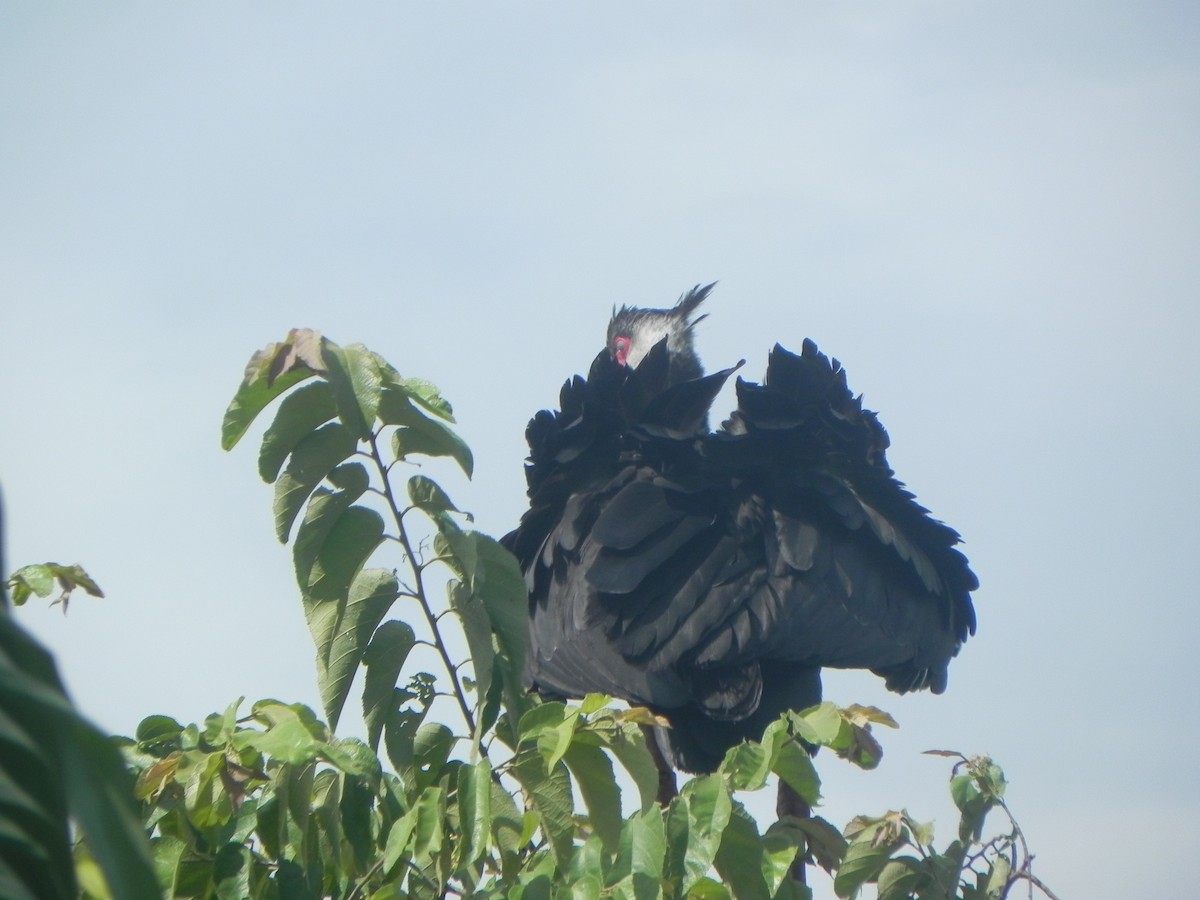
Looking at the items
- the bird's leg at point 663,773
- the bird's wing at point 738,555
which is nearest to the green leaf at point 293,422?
the bird's wing at point 738,555

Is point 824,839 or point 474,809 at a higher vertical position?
point 824,839

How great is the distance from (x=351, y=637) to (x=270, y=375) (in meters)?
0.43

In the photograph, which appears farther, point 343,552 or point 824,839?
point 824,839

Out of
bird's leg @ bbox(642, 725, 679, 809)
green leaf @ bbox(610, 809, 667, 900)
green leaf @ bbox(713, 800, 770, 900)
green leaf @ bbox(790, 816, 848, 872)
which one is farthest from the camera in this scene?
bird's leg @ bbox(642, 725, 679, 809)

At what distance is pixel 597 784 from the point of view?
2004 millimetres

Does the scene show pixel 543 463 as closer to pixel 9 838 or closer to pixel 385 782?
pixel 385 782

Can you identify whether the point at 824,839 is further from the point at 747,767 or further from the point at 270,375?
the point at 270,375

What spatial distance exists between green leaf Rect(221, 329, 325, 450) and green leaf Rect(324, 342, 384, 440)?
4cm

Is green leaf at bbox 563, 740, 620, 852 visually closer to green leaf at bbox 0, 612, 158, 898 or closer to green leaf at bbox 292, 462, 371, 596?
green leaf at bbox 292, 462, 371, 596

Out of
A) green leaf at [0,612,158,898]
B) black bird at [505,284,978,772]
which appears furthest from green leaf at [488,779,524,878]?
black bird at [505,284,978,772]

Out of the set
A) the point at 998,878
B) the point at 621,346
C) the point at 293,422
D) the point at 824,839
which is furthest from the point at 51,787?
the point at 621,346

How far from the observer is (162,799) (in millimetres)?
2123

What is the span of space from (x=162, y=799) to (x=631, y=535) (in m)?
2.06

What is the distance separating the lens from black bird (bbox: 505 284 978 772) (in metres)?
4.01
